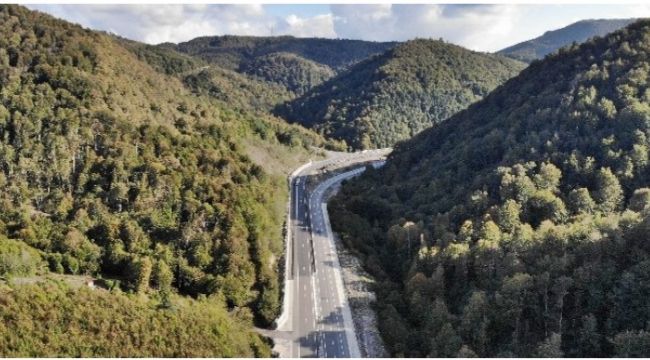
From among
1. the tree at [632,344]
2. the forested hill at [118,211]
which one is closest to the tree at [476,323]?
the tree at [632,344]

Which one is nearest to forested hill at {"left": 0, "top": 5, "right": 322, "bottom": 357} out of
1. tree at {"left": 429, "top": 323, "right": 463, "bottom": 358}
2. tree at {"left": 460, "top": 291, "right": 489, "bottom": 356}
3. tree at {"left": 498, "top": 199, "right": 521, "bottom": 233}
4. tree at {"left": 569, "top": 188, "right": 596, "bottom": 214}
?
tree at {"left": 429, "top": 323, "right": 463, "bottom": 358}

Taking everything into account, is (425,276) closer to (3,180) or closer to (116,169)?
(116,169)

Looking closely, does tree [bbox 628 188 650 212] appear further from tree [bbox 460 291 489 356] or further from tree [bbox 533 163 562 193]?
tree [bbox 460 291 489 356]

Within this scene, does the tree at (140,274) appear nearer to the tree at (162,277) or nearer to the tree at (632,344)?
the tree at (162,277)

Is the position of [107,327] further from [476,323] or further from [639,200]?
[639,200]

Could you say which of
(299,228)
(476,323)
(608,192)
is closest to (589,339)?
(476,323)

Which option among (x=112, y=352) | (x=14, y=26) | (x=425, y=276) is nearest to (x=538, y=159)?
(x=425, y=276)
